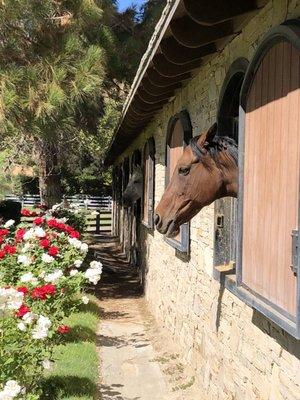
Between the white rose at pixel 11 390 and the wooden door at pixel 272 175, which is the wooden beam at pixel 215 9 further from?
the white rose at pixel 11 390

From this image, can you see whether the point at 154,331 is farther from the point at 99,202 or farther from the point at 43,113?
the point at 99,202

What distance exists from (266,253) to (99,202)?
3146cm

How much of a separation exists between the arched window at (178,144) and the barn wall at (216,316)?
0.12 meters

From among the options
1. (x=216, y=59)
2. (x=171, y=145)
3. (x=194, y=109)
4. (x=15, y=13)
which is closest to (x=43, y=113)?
(x=15, y=13)

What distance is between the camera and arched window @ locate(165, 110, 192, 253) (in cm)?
545

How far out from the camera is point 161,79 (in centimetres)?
532

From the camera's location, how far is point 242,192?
337 centimetres

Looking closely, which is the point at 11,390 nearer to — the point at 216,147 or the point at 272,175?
the point at 272,175

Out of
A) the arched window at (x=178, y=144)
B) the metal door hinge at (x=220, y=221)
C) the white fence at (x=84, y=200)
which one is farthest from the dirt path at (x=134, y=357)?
the white fence at (x=84, y=200)

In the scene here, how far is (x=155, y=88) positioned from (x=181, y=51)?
5.21 feet

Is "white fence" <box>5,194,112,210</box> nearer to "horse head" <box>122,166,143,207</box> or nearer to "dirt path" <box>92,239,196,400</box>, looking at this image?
"horse head" <box>122,166,143,207</box>

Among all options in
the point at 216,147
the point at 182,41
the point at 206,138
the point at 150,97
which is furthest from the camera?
the point at 150,97

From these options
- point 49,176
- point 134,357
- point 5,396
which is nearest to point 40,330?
point 5,396

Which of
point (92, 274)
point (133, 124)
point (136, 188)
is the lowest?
point (92, 274)
